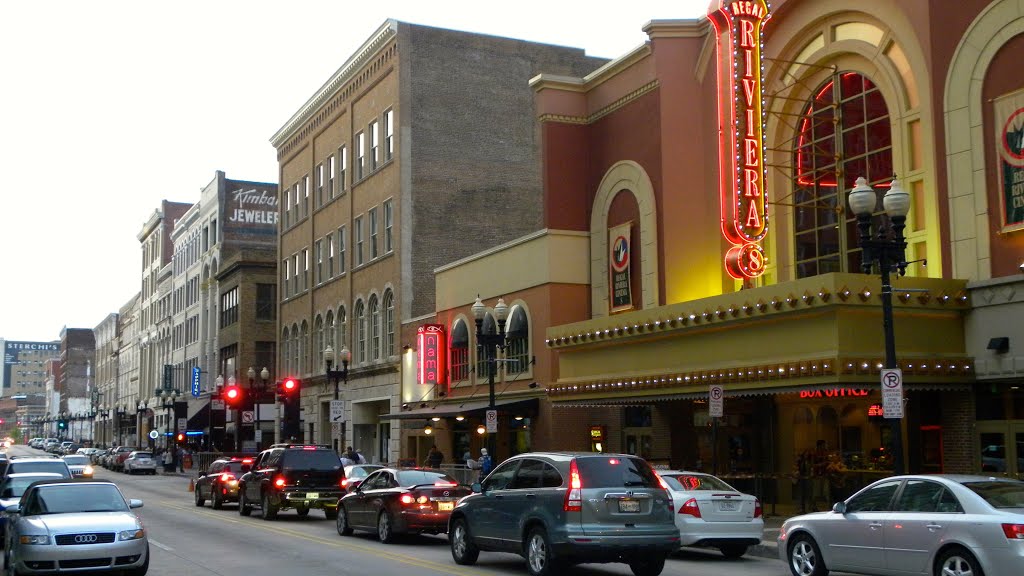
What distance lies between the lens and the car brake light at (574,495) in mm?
15516

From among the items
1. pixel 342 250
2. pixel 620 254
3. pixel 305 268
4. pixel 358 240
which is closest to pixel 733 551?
pixel 620 254

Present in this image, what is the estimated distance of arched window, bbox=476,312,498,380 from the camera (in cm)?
3925

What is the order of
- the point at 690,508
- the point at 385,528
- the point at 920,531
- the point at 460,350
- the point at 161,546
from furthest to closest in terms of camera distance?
the point at 460,350 < the point at 385,528 < the point at 161,546 < the point at 690,508 < the point at 920,531

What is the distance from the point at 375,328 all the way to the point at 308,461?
906 inches

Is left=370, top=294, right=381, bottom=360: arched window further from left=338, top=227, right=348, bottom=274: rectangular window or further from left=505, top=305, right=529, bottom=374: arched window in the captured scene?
left=505, top=305, right=529, bottom=374: arched window

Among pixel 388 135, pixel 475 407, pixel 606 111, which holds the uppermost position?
pixel 388 135

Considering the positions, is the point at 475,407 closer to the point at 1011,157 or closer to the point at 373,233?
the point at 373,233

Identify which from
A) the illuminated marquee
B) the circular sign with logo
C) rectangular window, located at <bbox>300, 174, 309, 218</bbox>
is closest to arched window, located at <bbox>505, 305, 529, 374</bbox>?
the circular sign with logo

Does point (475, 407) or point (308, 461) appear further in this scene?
point (475, 407)

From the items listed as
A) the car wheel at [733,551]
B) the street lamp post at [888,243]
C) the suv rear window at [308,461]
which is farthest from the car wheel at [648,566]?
the suv rear window at [308,461]

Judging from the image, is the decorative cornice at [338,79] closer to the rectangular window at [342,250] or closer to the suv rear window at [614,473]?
the rectangular window at [342,250]

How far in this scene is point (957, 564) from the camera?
43.0 ft

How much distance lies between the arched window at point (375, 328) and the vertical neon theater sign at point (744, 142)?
84.0 ft

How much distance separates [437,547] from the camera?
70.1 ft
